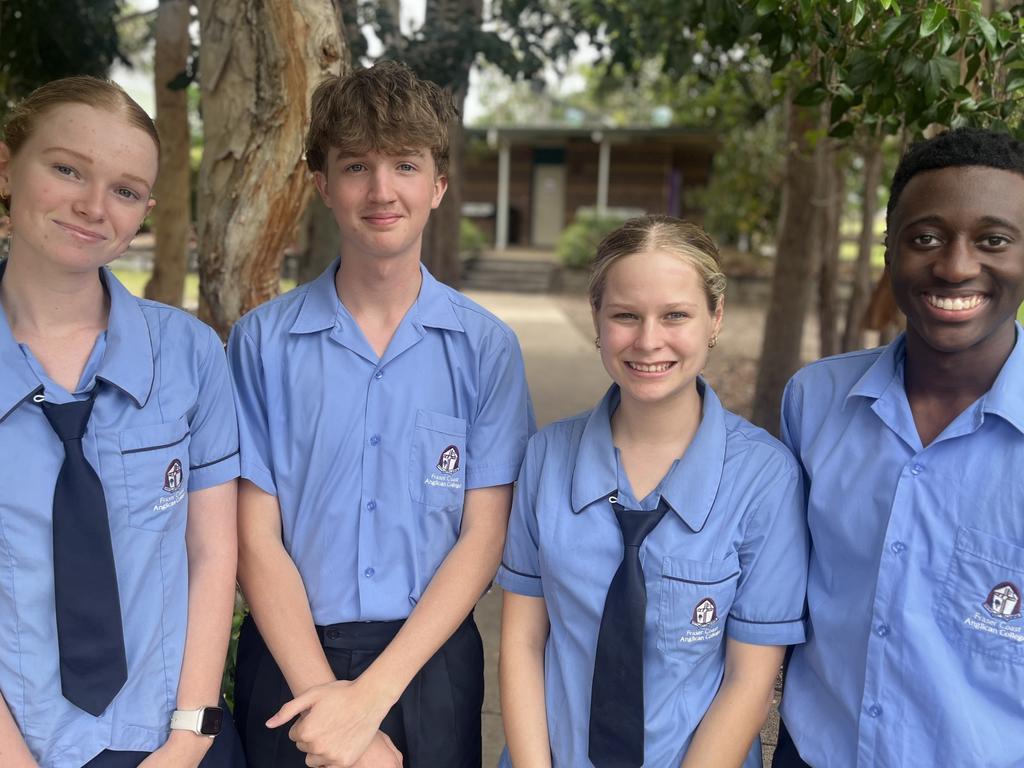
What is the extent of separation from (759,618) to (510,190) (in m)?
23.5

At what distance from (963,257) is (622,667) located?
0.94m

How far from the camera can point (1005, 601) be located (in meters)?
1.58

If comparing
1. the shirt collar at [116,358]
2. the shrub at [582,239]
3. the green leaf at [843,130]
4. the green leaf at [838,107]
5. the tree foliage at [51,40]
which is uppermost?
the tree foliage at [51,40]

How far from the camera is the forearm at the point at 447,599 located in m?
1.83

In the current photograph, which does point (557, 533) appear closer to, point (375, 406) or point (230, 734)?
point (375, 406)

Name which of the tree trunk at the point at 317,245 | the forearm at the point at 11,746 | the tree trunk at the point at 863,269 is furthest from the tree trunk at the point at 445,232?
the forearm at the point at 11,746

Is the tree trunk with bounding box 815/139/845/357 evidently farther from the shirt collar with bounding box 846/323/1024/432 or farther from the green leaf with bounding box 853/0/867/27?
the shirt collar with bounding box 846/323/1024/432

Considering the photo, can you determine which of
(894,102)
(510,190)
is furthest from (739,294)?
(894,102)

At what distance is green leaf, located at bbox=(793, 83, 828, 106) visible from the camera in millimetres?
2770

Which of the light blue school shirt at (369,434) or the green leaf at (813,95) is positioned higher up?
the green leaf at (813,95)

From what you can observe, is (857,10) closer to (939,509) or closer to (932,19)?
(932,19)

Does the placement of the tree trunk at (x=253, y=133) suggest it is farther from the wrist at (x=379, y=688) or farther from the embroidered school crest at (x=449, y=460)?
the wrist at (x=379, y=688)

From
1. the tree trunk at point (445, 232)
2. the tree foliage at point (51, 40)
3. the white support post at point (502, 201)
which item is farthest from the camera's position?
the white support post at point (502, 201)

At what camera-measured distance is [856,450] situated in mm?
1745
